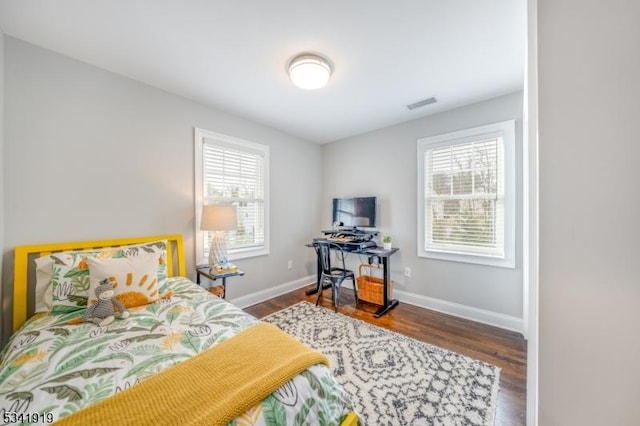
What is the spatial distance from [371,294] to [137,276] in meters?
2.47

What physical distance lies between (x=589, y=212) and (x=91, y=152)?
3051mm

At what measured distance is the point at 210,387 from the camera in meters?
0.86

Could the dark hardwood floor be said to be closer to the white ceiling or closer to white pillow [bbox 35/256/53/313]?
white pillow [bbox 35/256/53/313]

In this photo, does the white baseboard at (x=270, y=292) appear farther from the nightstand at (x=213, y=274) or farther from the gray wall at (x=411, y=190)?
the gray wall at (x=411, y=190)

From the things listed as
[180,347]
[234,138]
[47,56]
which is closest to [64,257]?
[180,347]

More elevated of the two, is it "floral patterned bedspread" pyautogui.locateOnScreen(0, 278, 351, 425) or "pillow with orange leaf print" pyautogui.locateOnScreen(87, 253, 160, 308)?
"pillow with orange leaf print" pyautogui.locateOnScreen(87, 253, 160, 308)

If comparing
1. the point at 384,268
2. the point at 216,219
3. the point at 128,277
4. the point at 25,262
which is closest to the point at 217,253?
the point at 216,219

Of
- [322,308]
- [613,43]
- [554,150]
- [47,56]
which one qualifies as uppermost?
[47,56]

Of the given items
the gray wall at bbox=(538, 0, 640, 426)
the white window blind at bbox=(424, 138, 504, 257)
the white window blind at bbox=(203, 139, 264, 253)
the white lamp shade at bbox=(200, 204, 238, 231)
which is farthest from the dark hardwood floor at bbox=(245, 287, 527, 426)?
the white lamp shade at bbox=(200, 204, 238, 231)

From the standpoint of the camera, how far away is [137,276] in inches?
65.8

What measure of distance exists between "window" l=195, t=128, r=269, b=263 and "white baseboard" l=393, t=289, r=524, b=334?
2051 mm

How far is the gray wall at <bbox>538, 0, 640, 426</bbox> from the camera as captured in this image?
2.12 ft

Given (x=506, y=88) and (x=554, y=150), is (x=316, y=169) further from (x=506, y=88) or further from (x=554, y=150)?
(x=554, y=150)

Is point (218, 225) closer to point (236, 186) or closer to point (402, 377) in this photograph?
point (236, 186)
